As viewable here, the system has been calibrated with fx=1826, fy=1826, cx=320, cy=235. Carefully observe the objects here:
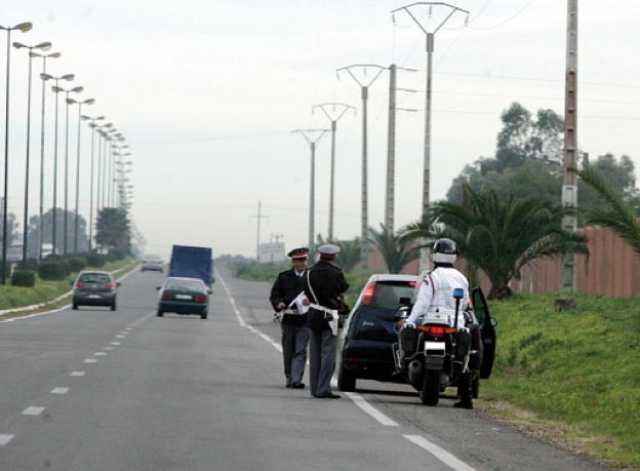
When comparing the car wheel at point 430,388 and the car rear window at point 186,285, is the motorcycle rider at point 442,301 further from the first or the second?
the car rear window at point 186,285

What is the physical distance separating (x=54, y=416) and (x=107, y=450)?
9.80 ft

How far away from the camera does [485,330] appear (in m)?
20.9

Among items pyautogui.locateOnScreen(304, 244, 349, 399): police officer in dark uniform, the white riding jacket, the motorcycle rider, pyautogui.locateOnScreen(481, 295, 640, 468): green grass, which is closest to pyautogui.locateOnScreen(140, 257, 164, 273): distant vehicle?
pyautogui.locateOnScreen(481, 295, 640, 468): green grass

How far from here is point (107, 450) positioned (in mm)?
13578

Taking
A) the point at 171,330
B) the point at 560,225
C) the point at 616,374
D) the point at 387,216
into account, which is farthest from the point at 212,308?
the point at 616,374

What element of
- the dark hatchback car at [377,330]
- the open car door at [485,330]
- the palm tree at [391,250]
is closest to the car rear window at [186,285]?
the palm tree at [391,250]

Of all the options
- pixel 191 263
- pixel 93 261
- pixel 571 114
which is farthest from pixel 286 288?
pixel 93 261

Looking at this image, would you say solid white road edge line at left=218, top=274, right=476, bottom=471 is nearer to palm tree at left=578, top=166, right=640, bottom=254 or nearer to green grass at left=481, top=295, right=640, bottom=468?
green grass at left=481, top=295, right=640, bottom=468

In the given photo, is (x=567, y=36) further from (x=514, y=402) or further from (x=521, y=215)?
(x=514, y=402)

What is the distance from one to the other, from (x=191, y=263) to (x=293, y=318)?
63.6 metres

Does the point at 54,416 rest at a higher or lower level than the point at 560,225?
lower

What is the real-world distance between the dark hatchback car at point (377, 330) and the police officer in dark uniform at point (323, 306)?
562 mm

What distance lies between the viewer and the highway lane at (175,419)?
13281 millimetres

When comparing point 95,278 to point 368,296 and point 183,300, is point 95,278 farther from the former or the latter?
point 368,296
